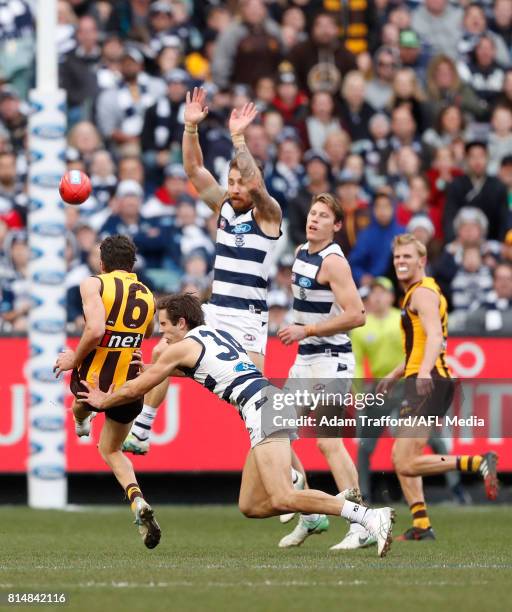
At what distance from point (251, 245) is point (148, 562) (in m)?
2.80

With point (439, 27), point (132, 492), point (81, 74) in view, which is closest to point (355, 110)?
point (439, 27)

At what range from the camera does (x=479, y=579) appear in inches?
353

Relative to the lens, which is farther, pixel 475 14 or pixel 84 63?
pixel 475 14

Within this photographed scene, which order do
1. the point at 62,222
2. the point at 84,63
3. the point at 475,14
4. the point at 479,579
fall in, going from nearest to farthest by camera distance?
1. the point at 479,579
2. the point at 62,222
3. the point at 84,63
4. the point at 475,14

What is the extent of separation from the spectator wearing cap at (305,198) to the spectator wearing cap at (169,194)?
134 centimetres

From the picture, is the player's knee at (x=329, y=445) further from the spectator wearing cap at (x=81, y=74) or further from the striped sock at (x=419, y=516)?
the spectator wearing cap at (x=81, y=74)

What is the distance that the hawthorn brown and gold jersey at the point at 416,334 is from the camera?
1201 centimetres

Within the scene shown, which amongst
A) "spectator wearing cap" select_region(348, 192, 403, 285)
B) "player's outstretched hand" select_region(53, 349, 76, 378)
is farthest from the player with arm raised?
"spectator wearing cap" select_region(348, 192, 403, 285)

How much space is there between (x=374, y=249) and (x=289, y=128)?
121 inches

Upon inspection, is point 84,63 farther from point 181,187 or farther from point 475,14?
point 475,14

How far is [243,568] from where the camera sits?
9602 millimetres

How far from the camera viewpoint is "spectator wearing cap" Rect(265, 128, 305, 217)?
1878 cm

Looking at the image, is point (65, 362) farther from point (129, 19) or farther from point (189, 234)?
point (129, 19)

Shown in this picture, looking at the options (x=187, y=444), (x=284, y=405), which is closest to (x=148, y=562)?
(x=284, y=405)
